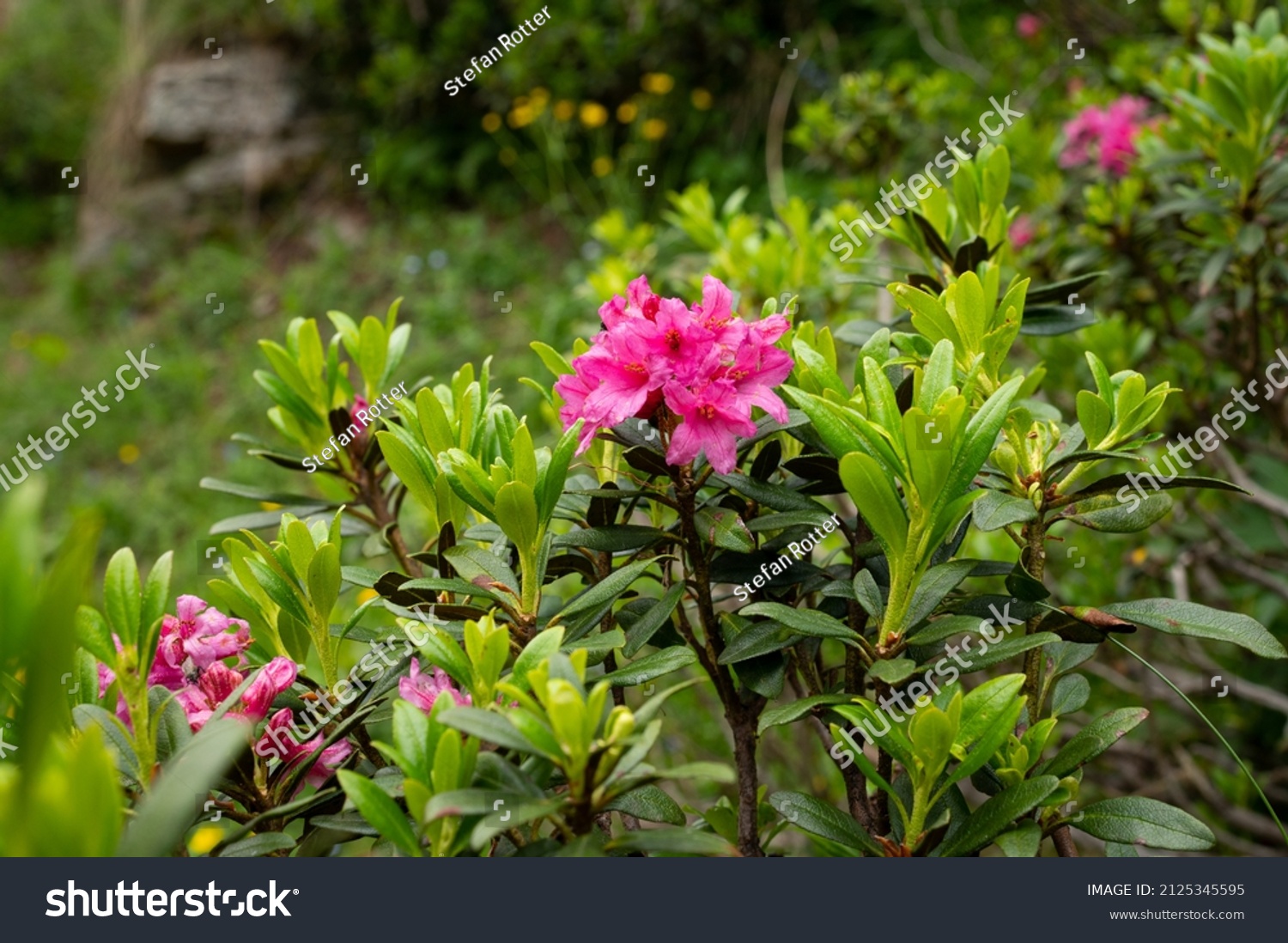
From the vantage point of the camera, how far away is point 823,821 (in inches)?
31.5

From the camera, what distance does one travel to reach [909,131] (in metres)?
2.74

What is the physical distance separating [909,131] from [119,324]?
4942 mm

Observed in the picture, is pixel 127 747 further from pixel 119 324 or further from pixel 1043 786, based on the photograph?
pixel 119 324

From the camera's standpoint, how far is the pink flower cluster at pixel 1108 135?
208 centimetres

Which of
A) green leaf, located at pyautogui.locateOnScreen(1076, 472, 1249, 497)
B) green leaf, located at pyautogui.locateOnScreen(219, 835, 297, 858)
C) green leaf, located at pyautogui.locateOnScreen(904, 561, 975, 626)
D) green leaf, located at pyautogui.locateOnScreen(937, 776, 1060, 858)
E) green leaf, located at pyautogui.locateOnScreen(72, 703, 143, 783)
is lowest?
green leaf, located at pyautogui.locateOnScreen(937, 776, 1060, 858)

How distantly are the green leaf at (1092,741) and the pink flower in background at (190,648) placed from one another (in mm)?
725

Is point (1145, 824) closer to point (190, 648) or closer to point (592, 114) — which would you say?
point (190, 648)

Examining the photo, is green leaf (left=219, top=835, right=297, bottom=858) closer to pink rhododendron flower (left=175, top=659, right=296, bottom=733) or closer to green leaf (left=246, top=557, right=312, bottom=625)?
pink rhododendron flower (left=175, top=659, right=296, bottom=733)

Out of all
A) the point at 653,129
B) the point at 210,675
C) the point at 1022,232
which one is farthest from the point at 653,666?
the point at 653,129

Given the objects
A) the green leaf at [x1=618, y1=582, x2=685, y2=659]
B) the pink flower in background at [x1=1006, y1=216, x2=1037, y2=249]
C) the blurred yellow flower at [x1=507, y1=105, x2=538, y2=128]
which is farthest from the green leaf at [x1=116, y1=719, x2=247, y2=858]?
the blurred yellow flower at [x1=507, y1=105, x2=538, y2=128]

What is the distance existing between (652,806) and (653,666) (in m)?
0.12

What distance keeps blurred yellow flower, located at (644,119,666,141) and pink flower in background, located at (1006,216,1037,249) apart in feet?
9.61

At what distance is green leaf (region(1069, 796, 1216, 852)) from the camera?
→ 0.79m

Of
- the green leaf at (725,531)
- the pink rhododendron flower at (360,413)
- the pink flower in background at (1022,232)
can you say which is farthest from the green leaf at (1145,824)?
the pink flower in background at (1022,232)
